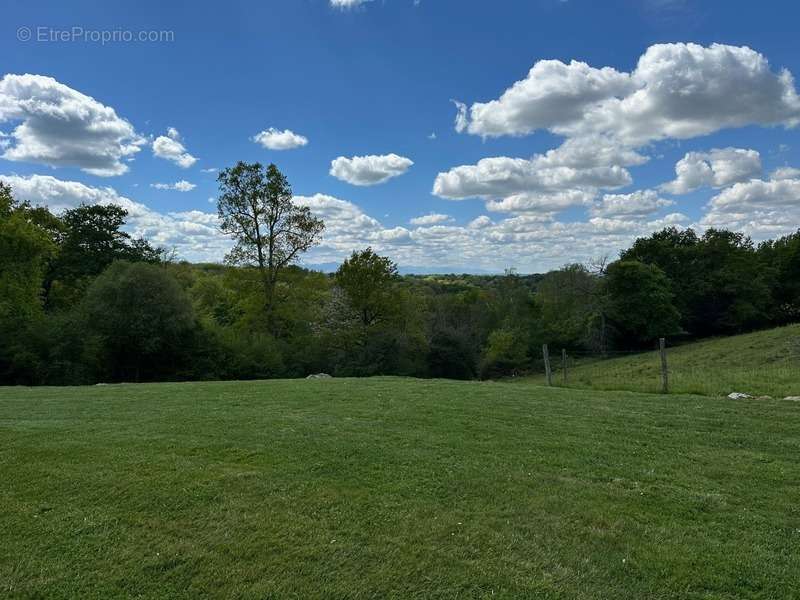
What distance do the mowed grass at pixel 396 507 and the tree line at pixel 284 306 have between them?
19044 mm

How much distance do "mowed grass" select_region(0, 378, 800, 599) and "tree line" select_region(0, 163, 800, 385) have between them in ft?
62.5

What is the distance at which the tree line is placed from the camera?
2578 cm

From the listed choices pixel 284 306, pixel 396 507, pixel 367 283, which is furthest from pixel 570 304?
pixel 396 507

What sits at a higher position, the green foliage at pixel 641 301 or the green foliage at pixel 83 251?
the green foliage at pixel 83 251

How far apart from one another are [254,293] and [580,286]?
36.1 m

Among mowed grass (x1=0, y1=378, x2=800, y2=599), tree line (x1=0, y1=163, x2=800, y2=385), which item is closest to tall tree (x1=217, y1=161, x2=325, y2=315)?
tree line (x1=0, y1=163, x2=800, y2=385)

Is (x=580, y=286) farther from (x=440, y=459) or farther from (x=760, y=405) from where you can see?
(x=440, y=459)

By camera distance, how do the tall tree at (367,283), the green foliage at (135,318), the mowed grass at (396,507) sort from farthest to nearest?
the tall tree at (367,283), the green foliage at (135,318), the mowed grass at (396,507)

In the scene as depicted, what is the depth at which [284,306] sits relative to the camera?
32156 mm

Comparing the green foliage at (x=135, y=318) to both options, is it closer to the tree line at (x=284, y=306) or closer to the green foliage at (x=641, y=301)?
the tree line at (x=284, y=306)

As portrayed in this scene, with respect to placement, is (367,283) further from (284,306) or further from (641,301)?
(641,301)

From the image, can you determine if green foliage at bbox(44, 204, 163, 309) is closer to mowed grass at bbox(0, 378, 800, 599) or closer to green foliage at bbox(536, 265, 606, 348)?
mowed grass at bbox(0, 378, 800, 599)

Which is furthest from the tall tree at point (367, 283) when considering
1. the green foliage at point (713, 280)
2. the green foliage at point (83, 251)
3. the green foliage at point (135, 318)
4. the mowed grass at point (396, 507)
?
the green foliage at point (713, 280)

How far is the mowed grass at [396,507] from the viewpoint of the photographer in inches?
146
